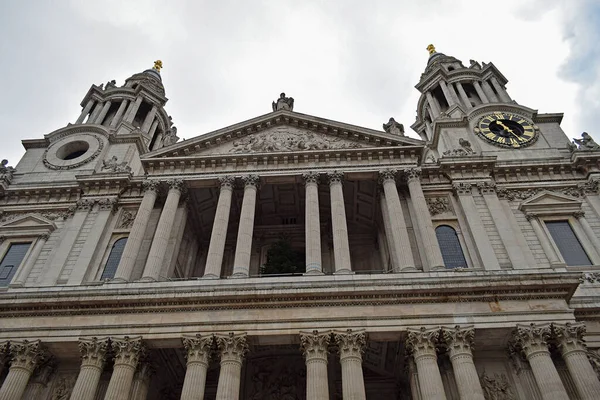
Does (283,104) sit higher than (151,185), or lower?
higher

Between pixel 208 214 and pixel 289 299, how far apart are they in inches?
424

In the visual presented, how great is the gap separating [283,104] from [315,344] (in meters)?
15.6

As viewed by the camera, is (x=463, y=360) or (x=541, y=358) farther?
(x=463, y=360)

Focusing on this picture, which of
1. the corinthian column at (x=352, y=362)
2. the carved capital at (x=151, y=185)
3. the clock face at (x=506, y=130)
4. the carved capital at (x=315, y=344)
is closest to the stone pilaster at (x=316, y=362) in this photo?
the carved capital at (x=315, y=344)

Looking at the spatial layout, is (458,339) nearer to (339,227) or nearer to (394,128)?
(339,227)

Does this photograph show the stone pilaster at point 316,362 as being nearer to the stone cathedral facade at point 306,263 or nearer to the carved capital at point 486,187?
the stone cathedral facade at point 306,263

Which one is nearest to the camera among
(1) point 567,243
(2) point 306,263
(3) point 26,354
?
(3) point 26,354

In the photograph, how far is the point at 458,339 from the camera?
1742 cm

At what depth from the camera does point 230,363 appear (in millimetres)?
17312

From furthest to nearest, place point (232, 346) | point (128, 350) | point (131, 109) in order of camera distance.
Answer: point (131, 109) → point (128, 350) → point (232, 346)

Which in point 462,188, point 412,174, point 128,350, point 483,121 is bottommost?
point 128,350

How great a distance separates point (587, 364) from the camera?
16.6 metres

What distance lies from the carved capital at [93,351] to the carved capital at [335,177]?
1249cm

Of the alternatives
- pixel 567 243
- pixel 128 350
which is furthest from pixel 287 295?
pixel 567 243
